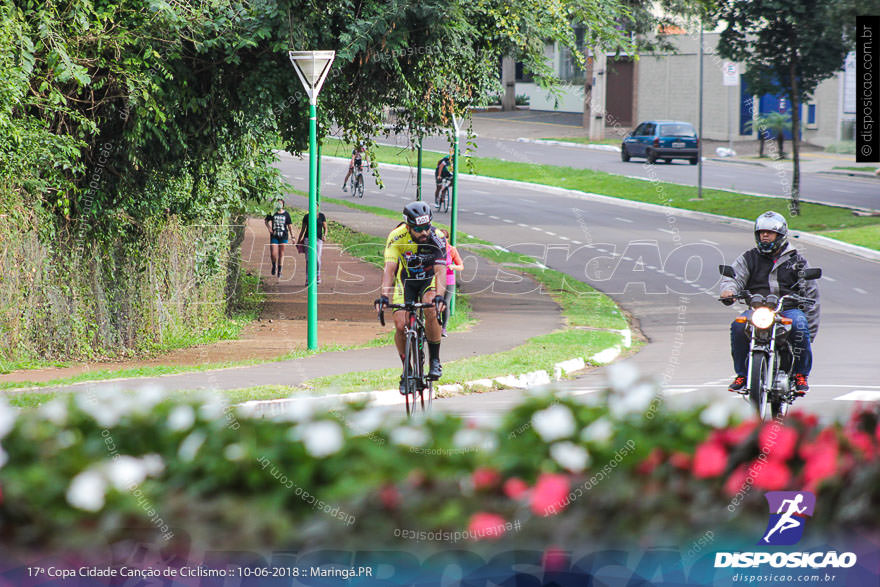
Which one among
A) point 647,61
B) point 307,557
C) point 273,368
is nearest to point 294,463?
point 307,557

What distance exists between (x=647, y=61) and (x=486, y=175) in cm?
2134

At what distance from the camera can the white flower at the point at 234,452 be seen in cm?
397

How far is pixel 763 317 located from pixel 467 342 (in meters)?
6.56

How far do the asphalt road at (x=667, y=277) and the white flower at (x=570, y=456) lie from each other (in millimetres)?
828

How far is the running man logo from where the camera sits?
13.1ft

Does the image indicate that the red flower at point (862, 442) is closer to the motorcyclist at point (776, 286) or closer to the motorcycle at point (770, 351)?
the motorcycle at point (770, 351)

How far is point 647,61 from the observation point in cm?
5981

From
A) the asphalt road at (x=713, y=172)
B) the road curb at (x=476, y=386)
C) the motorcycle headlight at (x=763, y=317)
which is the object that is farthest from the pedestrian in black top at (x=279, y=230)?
the motorcycle headlight at (x=763, y=317)

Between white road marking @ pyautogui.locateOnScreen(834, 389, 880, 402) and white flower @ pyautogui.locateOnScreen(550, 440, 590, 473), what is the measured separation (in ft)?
23.7

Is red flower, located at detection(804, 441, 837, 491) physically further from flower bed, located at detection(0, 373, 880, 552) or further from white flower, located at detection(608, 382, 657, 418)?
white flower, located at detection(608, 382, 657, 418)

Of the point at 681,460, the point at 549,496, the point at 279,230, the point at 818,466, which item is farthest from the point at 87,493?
the point at 279,230

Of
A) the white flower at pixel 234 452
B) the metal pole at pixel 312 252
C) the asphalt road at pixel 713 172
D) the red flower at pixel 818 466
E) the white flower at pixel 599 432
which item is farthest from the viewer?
the asphalt road at pixel 713 172

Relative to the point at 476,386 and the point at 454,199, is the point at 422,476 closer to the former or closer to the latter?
the point at 476,386

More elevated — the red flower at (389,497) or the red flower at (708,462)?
the red flower at (708,462)
